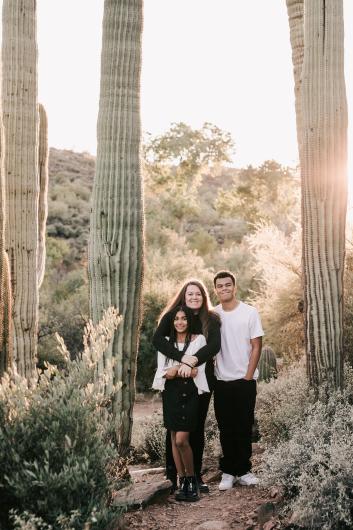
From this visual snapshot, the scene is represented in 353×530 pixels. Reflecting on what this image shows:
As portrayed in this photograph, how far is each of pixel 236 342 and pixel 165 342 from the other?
660 millimetres

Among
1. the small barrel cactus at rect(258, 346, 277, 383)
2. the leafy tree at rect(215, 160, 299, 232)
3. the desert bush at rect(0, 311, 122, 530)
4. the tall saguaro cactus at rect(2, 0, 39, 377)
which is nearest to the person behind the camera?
the desert bush at rect(0, 311, 122, 530)

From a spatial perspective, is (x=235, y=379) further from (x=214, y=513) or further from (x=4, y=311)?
(x=4, y=311)

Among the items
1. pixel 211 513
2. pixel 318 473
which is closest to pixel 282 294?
pixel 211 513

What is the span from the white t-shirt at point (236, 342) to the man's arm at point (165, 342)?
1.70 feet

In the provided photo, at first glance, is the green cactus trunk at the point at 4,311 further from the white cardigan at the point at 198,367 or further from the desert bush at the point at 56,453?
the white cardigan at the point at 198,367

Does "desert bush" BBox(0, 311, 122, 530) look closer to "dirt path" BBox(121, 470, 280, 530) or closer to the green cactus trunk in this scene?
the green cactus trunk

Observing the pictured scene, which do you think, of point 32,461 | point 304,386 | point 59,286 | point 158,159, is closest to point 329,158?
point 304,386

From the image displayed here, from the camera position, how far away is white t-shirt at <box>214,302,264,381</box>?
19.8ft

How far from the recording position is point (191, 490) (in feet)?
18.7

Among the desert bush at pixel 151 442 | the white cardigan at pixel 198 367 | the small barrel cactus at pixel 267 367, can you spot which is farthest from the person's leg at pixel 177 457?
the small barrel cactus at pixel 267 367

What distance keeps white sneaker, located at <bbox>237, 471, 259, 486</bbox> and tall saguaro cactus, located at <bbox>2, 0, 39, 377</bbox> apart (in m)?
2.61

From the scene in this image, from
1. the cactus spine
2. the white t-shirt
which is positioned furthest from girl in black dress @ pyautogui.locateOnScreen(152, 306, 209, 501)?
the cactus spine

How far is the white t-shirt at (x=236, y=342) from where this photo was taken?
6.02 metres

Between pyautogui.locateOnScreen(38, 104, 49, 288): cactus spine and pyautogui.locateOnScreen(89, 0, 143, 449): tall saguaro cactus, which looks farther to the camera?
pyautogui.locateOnScreen(38, 104, 49, 288): cactus spine
